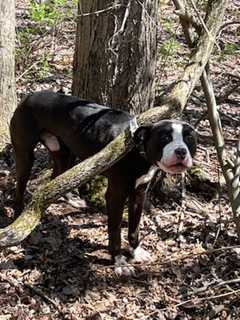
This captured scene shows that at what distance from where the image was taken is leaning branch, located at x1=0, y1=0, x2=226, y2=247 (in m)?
3.21

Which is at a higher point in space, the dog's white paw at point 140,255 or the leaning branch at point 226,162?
the leaning branch at point 226,162

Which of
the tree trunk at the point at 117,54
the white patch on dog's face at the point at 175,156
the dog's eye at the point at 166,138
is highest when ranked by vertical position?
the tree trunk at the point at 117,54

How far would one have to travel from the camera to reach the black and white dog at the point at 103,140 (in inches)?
162

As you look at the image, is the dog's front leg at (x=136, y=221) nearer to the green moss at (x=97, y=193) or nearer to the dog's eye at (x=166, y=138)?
the green moss at (x=97, y=193)

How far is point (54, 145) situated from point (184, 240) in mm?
1465

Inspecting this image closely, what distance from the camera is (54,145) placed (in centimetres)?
499

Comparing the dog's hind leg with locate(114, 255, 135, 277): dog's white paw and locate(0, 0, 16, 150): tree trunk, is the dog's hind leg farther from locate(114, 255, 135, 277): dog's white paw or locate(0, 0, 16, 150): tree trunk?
locate(0, 0, 16, 150): tree trunk

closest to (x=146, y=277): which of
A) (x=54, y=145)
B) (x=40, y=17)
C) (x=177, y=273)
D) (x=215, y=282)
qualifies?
(x=177, y=273)

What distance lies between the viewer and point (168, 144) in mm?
3979

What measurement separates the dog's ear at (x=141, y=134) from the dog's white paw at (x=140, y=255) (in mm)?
1219

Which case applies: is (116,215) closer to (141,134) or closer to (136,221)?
(136,221)

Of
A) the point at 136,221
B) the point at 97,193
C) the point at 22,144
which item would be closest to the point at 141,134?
the point at 136,221

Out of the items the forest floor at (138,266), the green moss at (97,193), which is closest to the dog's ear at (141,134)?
the forest floor at (138,266)

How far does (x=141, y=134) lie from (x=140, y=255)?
4.32ft
